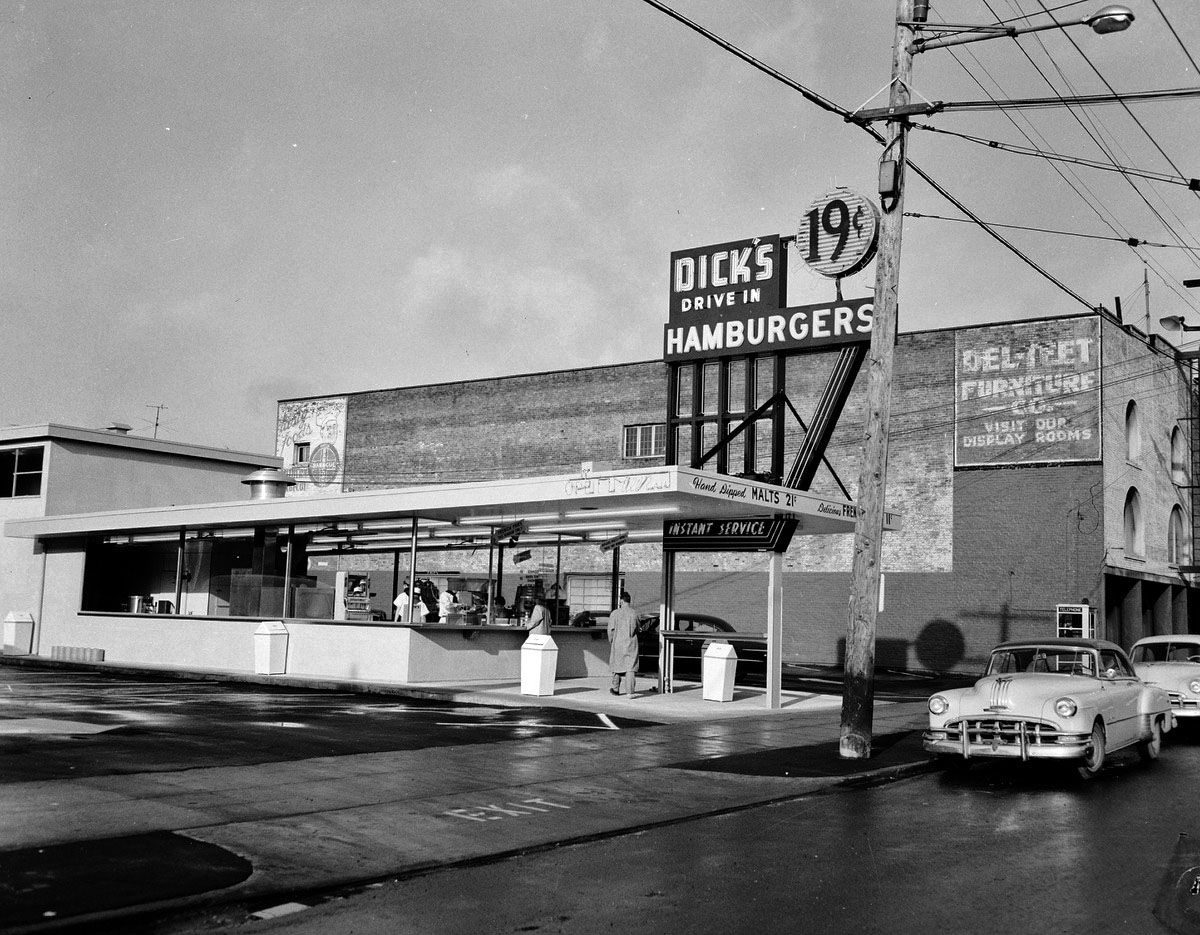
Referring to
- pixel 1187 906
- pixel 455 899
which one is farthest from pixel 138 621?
pixel 1187 906

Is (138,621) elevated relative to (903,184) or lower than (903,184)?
lower

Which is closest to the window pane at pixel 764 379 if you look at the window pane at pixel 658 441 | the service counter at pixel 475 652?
the window pane at pixel 658 441

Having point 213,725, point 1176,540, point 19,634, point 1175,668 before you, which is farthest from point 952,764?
point 1176,540

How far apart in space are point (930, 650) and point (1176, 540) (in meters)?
11.1

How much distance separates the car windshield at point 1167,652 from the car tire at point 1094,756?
24.1ft

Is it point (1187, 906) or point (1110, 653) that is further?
point (1110, 653)

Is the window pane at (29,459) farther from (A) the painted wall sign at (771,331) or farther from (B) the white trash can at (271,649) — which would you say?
(A) the painted wall sign at (771,331)

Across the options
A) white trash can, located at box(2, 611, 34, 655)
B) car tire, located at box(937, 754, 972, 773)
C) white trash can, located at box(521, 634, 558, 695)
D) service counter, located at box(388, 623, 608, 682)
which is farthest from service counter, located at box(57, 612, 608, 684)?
car tire, located at box(937, 754, 972, 773)

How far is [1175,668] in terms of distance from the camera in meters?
18.1

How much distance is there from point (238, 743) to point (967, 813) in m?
7.85

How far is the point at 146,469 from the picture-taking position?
111 feet

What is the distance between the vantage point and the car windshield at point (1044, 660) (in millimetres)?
13945

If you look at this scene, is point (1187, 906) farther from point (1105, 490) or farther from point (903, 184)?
point (1105, 490)

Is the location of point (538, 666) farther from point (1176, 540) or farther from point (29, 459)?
point (1176, 540)
